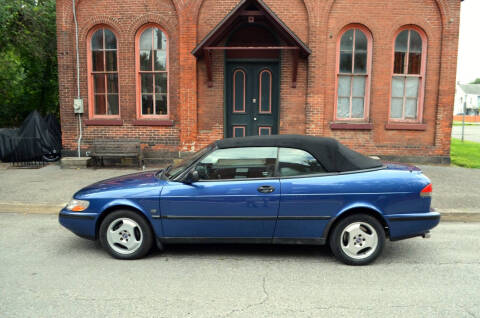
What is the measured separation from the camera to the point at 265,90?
1136cm

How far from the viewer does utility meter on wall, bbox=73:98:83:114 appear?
11477mm

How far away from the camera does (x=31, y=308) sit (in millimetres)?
3371

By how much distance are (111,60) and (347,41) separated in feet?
24.4

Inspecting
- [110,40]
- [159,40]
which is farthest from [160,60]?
[110,40]

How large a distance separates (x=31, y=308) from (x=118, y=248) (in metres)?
1.31

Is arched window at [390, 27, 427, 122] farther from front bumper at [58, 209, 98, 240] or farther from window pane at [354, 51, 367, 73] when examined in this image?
front bumper at [58, 209, 98, 240]

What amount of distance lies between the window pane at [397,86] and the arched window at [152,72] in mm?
7158

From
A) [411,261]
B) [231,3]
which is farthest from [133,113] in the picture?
[411,261]

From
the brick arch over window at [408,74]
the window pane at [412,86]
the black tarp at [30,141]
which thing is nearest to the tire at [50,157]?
the black tarp at [30,141]

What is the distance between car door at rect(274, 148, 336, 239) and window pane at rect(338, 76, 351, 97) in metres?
7.62

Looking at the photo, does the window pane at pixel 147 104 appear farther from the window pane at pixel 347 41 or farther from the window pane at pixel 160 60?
the window pane at pixel 347 41

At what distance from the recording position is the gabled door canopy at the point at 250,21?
979 centimetres

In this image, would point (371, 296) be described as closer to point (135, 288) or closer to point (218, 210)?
point (218, 210)

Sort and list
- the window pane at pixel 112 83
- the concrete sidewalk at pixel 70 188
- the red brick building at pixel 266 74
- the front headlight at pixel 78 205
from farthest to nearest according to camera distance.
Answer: the window pane at pixel 112 83, the red brick building at pixel 266 74, the concrete sidewalk at pixel 70 188, the front headlight at pixel 78 205
